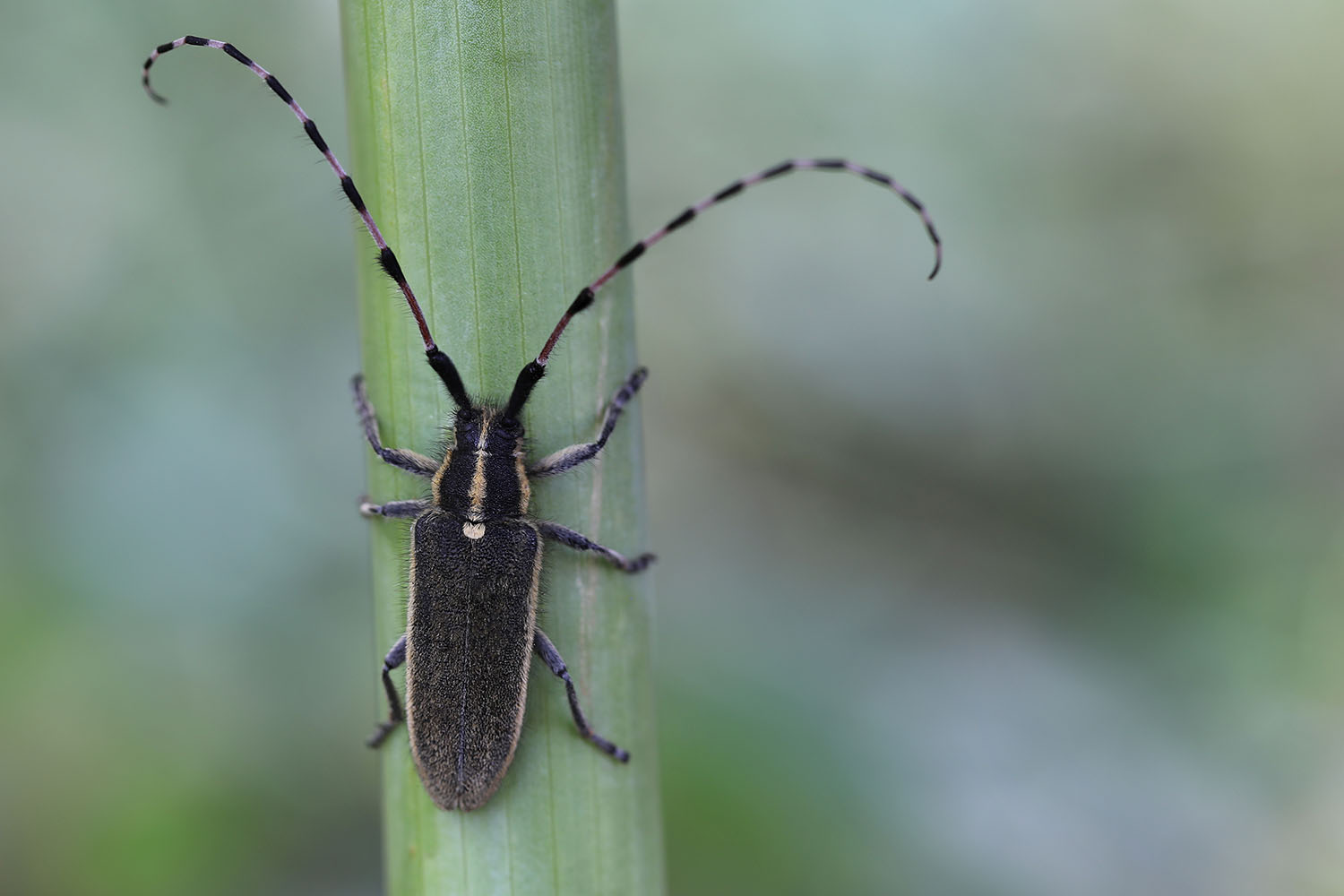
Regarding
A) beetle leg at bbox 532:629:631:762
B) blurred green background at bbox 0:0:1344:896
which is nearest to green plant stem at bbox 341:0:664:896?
beetle leg at bbox 532:629:631:762

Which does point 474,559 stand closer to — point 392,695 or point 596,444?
point 392,695

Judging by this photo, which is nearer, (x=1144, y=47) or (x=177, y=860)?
(x=177, y=860)

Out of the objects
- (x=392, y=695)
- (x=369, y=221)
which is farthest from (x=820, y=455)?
(x=369, y=221)

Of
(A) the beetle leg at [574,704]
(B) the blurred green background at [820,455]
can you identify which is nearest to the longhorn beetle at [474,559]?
(A) the beetle leg at [574,704]

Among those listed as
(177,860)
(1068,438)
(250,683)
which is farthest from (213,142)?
(1068,438)

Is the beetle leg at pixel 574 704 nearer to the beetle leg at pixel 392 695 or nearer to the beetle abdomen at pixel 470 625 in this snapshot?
the beetle abdomen at pixel 470 625

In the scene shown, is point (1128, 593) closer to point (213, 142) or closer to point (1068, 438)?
point (1068, 438)
